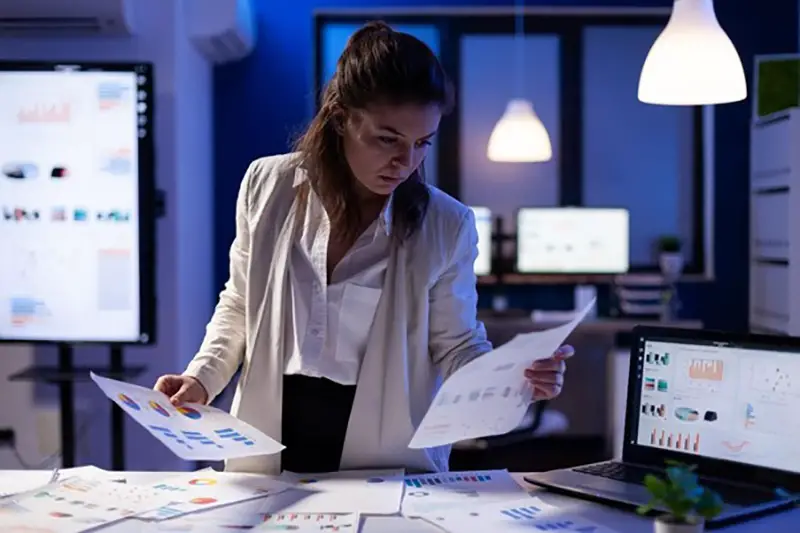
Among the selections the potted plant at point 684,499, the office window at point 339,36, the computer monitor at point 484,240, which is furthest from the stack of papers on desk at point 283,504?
the office window at point 339,36

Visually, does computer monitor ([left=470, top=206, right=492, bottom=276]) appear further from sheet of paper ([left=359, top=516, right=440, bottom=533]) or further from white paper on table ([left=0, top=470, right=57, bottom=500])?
sheet of paper ([left=359, top=516, right=440, bottom=533])

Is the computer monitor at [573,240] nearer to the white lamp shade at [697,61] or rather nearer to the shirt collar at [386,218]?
the white lamp shade at [697,61]

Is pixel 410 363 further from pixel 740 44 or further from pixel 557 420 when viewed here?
pixel 740 44

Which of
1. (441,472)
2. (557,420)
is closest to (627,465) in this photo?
(441,472)

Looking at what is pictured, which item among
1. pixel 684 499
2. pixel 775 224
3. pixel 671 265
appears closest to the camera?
pixel 684 499

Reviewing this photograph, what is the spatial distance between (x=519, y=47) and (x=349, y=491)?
4.38 m

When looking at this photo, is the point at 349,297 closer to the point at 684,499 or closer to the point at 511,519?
the point at 511,519

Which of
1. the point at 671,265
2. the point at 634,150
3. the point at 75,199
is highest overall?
the point at 634,150

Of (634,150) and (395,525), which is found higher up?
(634,150)

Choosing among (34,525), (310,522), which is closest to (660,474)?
(310,522)

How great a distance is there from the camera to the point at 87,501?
1.53 meters

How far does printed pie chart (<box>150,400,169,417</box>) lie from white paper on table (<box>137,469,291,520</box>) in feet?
0.41

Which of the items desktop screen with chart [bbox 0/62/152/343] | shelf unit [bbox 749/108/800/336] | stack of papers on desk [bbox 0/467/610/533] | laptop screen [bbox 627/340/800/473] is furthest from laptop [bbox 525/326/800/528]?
shelf unit [bbox 749/108/800/336]

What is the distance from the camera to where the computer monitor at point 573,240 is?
5.24 meters
